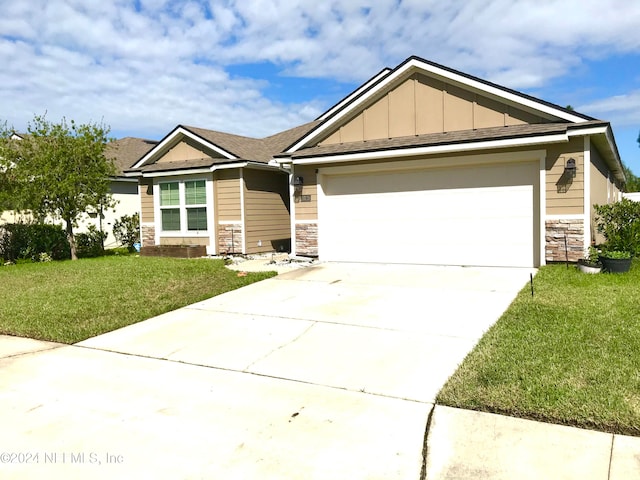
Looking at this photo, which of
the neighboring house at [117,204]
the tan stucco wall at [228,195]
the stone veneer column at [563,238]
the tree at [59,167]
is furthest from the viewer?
the neighboring house at [117,204]

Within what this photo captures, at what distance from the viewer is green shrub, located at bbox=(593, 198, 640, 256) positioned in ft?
30.9

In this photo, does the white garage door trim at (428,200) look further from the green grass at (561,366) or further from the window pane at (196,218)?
the window pane at (196,218)

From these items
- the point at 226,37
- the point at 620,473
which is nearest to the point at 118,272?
→ the point at 226,37

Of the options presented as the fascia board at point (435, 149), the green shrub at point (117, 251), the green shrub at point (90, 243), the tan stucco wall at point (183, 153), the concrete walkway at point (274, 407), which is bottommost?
the concrete walkway at point (274, 407)

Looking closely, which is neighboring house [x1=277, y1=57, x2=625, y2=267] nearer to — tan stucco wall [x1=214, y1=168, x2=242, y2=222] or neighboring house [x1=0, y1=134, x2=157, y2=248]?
tan stucco wall [x1=214, y1=168, x2=242, y2=222]

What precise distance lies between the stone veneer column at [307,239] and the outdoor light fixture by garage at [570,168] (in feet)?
20.0

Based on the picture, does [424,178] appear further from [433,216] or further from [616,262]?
[616,262]

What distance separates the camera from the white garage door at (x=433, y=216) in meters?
10.2

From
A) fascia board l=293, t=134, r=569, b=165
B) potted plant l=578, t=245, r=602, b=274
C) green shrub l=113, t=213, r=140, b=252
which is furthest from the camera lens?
green shrub l=113, t=213, r=140, b=252

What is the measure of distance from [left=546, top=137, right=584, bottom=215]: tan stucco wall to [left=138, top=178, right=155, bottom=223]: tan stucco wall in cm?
1186

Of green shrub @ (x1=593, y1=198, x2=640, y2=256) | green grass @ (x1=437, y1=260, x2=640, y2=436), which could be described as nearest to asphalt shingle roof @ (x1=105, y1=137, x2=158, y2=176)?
green shrub @ (x1=593, y1=198, x2=640, y2=256)

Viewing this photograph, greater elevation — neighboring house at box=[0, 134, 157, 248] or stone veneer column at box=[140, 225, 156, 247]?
neighboring house at box=[0, 134, 157, 248]

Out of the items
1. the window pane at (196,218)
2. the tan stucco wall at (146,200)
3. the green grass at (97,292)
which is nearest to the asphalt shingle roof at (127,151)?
the tan stucco wall at (146,200)

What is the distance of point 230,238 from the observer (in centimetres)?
1398
